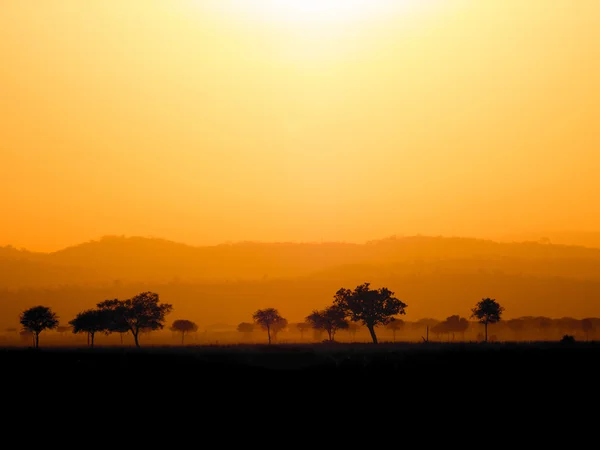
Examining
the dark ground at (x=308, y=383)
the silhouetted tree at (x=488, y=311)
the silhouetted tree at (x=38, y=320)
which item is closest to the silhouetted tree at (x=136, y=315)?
the silhouetted tree at (x=38, y=320)

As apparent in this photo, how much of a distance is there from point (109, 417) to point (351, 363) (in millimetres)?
27944

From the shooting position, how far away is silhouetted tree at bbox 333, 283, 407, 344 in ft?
546

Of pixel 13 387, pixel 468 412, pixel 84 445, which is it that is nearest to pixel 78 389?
pixel 13 387

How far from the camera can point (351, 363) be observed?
6881cm

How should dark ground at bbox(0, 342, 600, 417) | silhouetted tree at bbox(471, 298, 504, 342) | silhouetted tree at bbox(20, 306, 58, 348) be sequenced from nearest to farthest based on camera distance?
dark ground at bbox(0, 342, 600, 417)
silhouetted tree at bbox(20, 306, 58, 348)
silhouetted tree at bbox(471, 298, 504, 342)

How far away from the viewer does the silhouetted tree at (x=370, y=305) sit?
546 feet

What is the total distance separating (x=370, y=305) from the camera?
168 metres

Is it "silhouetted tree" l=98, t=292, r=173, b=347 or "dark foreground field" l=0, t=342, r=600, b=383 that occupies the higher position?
"silhouetted tree" l=98, t=292, r=173, b=347

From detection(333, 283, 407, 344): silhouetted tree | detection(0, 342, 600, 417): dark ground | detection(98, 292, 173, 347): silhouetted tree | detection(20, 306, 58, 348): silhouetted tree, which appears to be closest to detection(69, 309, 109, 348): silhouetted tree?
detection(98, 292, 173, 347): silhouetted tree

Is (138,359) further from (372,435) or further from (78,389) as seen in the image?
(372,435)

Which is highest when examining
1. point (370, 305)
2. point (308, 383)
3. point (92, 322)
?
point (370, 305)

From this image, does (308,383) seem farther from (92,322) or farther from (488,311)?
(488,311)

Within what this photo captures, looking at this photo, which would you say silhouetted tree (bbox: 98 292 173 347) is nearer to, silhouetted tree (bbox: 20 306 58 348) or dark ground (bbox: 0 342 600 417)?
silhouetted tree (bbox: 20 306 58 348)

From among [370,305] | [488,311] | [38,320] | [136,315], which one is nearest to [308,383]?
[370,305]
